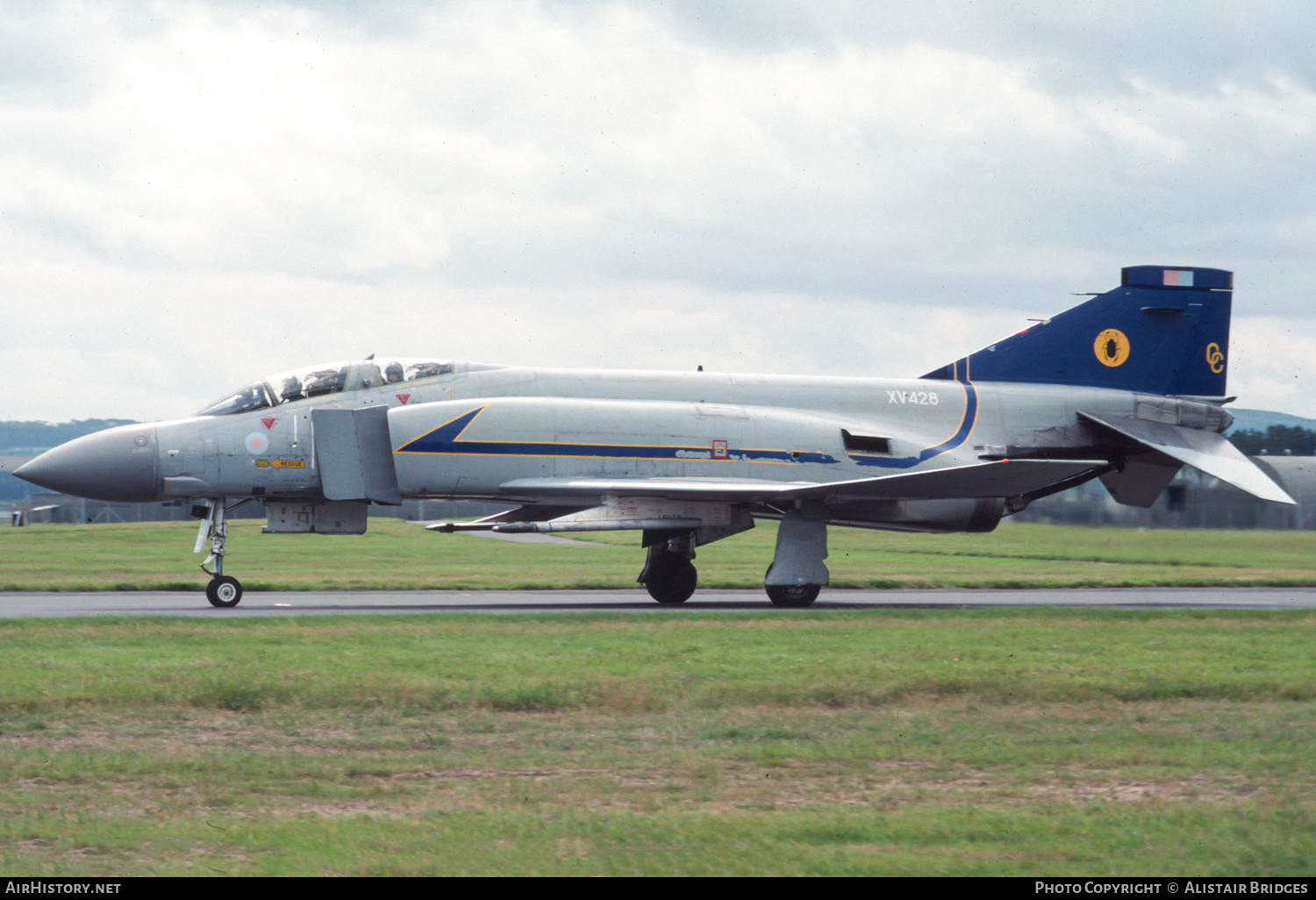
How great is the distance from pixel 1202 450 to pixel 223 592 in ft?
49.0

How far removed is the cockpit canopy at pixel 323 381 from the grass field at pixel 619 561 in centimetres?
451

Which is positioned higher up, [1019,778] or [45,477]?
[45,477]

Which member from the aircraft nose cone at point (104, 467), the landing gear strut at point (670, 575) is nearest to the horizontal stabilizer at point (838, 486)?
the landing gear strut at point (670, 575)

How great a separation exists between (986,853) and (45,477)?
1481 cm

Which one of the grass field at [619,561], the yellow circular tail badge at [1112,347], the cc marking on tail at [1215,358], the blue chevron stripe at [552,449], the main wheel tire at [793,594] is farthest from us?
the cc marking on tail at [1215,358]

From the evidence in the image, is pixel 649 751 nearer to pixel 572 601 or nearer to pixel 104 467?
pixel 572 601

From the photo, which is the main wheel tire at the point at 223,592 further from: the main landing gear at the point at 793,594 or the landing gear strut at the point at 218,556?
the main landing gear at the point at 793,594

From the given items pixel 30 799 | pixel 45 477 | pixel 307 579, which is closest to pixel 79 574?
pixel 307 579

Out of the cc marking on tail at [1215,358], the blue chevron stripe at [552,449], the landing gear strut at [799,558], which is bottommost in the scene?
the landing gear strut at [799,558]

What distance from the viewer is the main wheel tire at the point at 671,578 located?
741 inches

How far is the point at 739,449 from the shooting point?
18234mm

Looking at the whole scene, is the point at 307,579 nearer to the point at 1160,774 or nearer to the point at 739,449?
the point at 739,449

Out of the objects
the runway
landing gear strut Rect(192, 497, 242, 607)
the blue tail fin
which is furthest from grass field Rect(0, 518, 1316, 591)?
landing gear strut Rect(192, 497, 242, 607)

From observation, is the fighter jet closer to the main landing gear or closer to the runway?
the main landing gear
